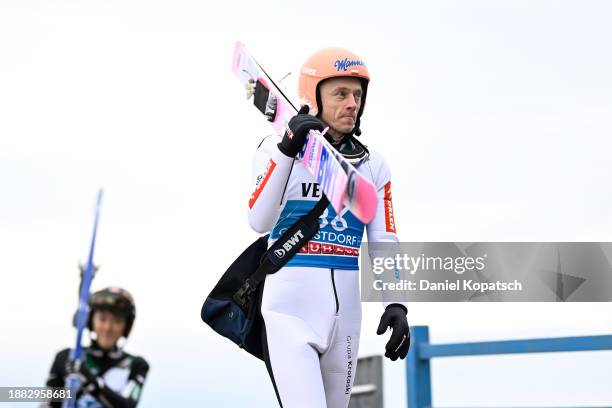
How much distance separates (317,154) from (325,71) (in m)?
0.60

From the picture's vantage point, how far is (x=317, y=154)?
5086 millimetres

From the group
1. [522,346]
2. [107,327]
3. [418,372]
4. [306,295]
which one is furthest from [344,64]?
[418,372]

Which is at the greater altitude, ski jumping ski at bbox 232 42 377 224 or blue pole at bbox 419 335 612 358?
ski jumping ski at bbox 232 42 377 224

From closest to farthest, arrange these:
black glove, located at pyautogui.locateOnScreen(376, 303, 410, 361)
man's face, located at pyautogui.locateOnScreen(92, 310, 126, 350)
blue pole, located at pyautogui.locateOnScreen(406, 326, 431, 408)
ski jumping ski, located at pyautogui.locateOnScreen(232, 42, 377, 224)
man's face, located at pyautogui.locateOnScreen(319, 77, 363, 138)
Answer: man's face, located at pyautogui.locateOnScreen(92, 310, 126, 350)
ski jumping ski, located at pyautogui.locateOnScreen(232, 42, 377, 224)
black glove, located at pyautogui.locateOnScreen(376, 303, 410, 361)
man's face, located at pyautogui.locateOnScreen(319, 77, 363, 138)
blue pole, located at pyautogui.locateOnScreen(406, 326, 431, 408)

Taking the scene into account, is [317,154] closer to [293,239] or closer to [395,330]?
[293,239]

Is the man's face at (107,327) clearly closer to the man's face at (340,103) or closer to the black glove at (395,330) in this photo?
the black glove at (395,330)

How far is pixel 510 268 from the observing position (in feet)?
30.0

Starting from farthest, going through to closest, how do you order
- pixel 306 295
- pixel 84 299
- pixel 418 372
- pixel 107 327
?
pixel 418 372 → pixel 306 295 → pixel 107 327 → pixel 84 299

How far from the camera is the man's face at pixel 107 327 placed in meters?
4.27

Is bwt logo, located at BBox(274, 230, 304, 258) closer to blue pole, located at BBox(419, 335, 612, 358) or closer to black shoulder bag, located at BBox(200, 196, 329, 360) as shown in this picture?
black shoulder bag, located at BBox(200, 196, 329, 360)

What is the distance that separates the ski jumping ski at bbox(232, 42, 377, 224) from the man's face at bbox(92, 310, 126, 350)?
1.15 meters

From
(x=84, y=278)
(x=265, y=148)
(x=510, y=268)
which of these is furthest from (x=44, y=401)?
(x=510, y=268)

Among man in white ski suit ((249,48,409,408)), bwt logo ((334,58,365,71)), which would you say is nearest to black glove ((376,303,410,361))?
man in white ski suit ((249,48,409,408))

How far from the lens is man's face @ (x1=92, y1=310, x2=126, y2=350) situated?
4273 millimetres
